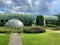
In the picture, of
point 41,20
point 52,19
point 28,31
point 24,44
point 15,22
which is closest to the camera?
point 24,44

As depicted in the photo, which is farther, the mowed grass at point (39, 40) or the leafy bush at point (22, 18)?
the leafy bush at point (22, 18)

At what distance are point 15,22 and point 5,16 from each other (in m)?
13.6

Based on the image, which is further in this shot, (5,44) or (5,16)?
(5,16)

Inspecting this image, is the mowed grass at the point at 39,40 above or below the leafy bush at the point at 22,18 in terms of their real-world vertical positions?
below

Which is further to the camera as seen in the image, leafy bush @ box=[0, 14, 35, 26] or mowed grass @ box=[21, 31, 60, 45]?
leafy bush @ box=[0, 14, 35, 26]

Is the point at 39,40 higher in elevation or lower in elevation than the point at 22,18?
lower

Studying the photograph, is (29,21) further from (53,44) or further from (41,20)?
(53,44)

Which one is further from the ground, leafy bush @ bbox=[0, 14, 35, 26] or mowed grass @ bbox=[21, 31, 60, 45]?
leafy bush @ bbox=[0, 14, 35, 26]

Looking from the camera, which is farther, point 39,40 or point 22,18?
point 22,18

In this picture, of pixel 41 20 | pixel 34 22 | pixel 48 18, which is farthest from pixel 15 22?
pixel 48 18

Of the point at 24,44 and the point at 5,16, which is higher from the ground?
the point at 5,16

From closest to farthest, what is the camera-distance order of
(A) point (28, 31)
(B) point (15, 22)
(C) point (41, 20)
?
(A) point (28, 31), (B) point (15, 22), (C) point (41, 20)

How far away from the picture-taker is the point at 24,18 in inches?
2389

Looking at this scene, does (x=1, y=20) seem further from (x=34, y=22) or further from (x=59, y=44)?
(x=59, y=44)
